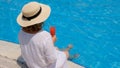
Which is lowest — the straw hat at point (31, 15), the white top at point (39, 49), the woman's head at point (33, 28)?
the white top at point (39, 49)

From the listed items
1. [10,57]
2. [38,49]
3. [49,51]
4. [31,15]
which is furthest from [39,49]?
[10,57]

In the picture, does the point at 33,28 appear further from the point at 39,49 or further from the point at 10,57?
the point at 10,57

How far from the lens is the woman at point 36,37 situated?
3.40 meters

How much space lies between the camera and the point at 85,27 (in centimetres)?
628

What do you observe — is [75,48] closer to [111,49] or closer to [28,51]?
[111,49]

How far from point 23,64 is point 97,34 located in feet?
7.08

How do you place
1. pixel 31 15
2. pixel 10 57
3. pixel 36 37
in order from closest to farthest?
pixel 31 15
pixel 36 37
pixel 10 57

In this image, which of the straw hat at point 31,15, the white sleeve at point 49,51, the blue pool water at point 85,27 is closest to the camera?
the straw hat at point 31,15

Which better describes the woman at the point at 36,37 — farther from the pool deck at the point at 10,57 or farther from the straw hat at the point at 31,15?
the pool deck at the point at 10,57

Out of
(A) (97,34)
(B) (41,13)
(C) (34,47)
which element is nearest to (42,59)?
(C) (34,47)

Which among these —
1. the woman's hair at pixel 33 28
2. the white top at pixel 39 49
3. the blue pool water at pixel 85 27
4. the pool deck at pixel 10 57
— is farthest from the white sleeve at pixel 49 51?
the blue pool water at pixel 85 27

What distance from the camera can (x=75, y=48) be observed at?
225 inches

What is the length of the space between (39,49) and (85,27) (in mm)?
2887

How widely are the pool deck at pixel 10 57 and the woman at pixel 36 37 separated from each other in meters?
0.73
